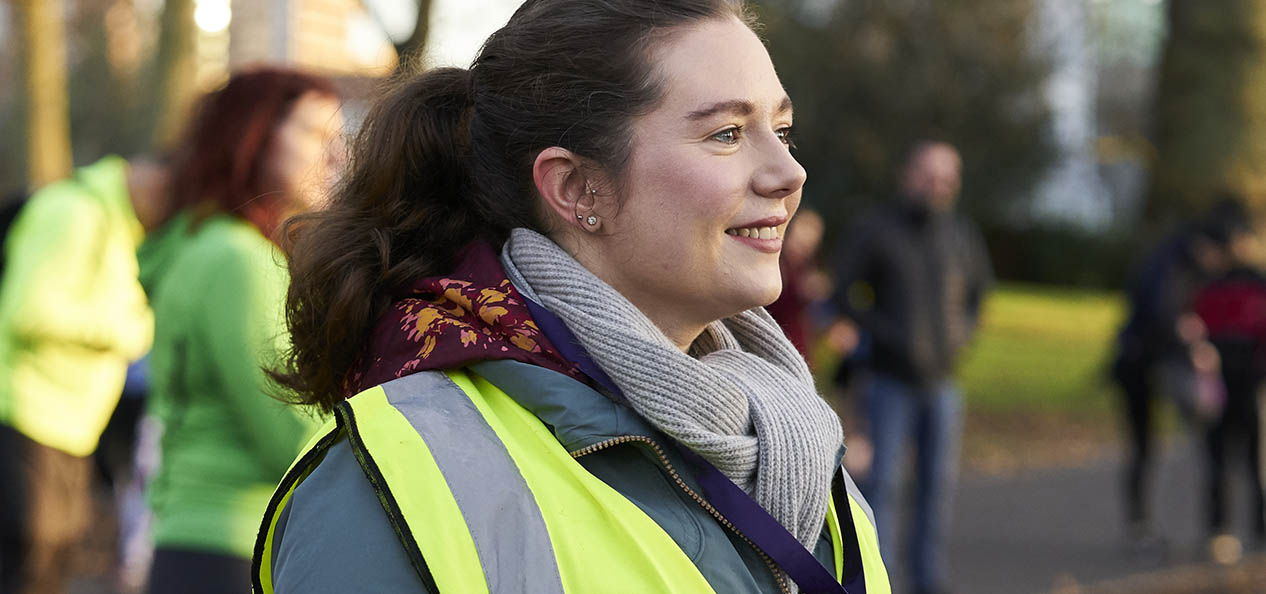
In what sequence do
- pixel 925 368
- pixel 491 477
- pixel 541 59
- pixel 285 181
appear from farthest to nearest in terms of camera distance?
1. pixel 925 368
2. pixel 285 181
3. pixel 541 59
4. pixel 491 477

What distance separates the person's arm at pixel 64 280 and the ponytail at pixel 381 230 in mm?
2080

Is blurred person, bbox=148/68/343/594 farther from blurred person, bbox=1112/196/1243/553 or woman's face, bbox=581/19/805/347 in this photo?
blurred person, bbox=1112/196/1243/553

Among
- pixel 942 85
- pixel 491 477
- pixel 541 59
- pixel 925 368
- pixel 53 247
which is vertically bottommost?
pixel 942 85

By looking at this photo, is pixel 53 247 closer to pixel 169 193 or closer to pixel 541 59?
pixel 169 193

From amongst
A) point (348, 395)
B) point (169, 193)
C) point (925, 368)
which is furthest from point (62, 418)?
point (925, 368)

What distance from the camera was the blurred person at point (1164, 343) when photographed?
8.09 meters

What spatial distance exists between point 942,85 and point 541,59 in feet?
71.8

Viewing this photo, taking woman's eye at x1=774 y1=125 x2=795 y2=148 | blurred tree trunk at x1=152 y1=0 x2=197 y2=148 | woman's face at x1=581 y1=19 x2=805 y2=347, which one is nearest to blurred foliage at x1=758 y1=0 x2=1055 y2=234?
blurred tree trunk at x1=152 y1=0 x2=197 y2=148

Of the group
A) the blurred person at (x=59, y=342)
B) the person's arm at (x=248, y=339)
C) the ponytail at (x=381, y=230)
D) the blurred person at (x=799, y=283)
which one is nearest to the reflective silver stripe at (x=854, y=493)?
the ponytail at (x=381, y=230)

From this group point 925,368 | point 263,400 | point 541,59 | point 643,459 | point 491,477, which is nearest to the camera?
point 491,477

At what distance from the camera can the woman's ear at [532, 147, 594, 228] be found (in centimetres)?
194

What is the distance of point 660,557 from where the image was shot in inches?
65.0

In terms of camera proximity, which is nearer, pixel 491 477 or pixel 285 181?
pixel 491 477

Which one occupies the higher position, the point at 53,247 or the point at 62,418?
the point at 53,247
